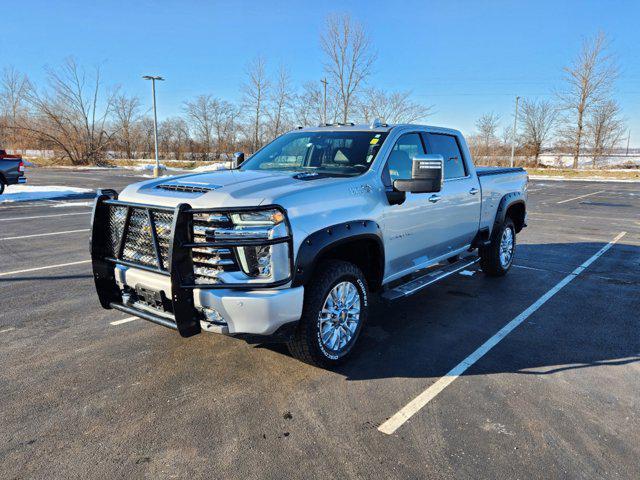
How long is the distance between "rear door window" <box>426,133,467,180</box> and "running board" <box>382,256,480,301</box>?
1049mm

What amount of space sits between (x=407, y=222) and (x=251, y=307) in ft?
6.43

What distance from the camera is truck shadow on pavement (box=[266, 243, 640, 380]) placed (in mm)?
3904

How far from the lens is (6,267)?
22.0 ft

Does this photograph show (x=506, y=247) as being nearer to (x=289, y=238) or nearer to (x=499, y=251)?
(x=499, y=251)

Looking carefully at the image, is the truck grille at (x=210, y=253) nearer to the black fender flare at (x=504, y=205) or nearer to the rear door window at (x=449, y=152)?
the rear door window at (x=449, y=152)

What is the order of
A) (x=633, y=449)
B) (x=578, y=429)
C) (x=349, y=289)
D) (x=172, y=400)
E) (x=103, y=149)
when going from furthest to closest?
(x=103, y=149) < (x=349, y=289) < (x=172, y=400) < (x=578, y=429) < (x=633, y=449)

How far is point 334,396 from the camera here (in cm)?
336

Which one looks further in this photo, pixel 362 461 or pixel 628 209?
pixel 628 209

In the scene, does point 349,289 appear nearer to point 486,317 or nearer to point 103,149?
point 486,317

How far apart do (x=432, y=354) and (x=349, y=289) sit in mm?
982

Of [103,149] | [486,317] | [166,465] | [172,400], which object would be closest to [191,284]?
[172,400]

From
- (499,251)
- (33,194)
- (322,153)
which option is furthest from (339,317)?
(33,194)

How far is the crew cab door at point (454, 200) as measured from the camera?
16.5ft

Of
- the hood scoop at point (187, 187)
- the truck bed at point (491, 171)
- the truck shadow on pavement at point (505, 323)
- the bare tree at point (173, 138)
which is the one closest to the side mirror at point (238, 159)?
the hood scoop at point (187, 187)
